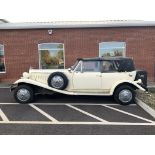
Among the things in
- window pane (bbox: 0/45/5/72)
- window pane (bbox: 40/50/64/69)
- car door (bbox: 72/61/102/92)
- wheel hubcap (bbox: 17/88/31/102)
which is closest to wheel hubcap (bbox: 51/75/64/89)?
car door (bbox: 72/61/102/92)

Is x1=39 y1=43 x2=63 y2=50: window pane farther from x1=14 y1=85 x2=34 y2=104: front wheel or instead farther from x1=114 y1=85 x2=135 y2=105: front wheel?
x1=114 y1=85 x2=135 y2=105: front wheel

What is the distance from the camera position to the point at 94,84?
41.5 feet

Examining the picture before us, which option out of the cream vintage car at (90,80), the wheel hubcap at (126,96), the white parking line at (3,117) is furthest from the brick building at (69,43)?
the white parking line at (3,117)

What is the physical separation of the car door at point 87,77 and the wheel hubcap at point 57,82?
0.49 meters

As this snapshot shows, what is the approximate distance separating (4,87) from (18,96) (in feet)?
17.6

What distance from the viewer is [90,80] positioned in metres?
12.6

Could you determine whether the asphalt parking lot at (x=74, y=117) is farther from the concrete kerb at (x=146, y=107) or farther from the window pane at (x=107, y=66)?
the window pane at (x=107, y=66)

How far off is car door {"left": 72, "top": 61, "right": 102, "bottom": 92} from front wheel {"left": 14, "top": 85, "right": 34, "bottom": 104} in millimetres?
1768

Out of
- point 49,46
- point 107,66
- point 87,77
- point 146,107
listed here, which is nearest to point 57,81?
point 87,77

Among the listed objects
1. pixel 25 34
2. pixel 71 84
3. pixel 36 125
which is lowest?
pixel 36 125

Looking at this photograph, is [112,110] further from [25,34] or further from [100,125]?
[25,34]

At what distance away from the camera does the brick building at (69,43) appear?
733 inches

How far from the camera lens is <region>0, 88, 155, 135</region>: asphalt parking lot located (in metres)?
8.62

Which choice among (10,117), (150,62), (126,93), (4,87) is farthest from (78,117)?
(150,62)
